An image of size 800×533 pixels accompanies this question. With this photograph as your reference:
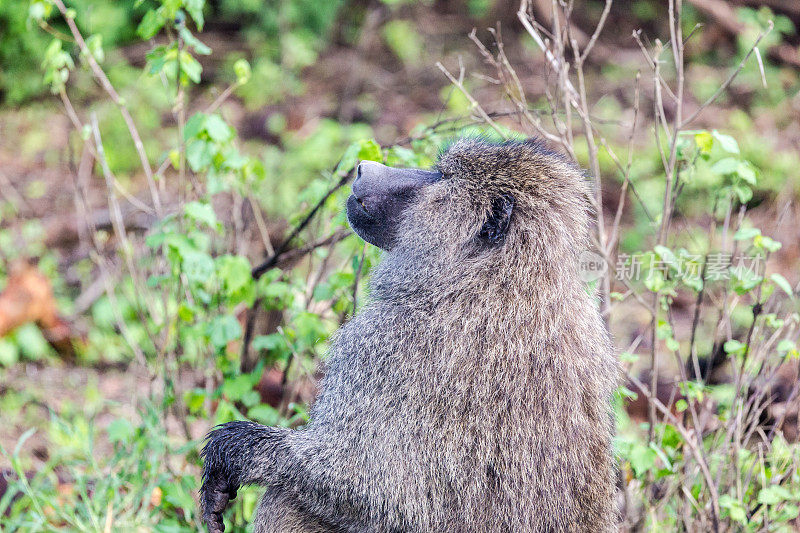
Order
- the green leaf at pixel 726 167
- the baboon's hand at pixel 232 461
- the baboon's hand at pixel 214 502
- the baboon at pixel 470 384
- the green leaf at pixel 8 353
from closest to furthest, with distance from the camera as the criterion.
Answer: the baboon at pixel 470 384 → the baboon's hand at pixel 232 461 → the baboon's hand at pixel 214 502 → the green leaf at pixel 726 167 → the green leaf at pixel 8 353

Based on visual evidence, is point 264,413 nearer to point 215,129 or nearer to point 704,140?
point 215,129

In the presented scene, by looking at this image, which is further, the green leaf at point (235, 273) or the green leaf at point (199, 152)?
the green leaf at point (235, 273)

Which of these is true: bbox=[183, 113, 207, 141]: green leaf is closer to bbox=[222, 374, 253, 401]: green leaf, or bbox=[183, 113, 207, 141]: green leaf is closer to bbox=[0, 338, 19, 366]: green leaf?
bbox=[222, 374, 253, 401]: green leaf

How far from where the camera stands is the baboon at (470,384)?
2100 millimetres

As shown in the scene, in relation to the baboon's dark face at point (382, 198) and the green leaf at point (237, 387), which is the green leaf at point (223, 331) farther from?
the baboon's dark face at point (382, 198)

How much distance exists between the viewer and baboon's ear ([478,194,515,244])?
84.4 inches

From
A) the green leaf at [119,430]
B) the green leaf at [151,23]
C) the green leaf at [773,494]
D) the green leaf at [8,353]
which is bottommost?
the green leaf at [8,353]

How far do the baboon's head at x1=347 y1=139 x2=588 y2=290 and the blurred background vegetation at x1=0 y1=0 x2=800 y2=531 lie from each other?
0.34m

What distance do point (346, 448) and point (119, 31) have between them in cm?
604

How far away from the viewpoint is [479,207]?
2172 millimetres

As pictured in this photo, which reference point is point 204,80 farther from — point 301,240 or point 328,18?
point 301,240

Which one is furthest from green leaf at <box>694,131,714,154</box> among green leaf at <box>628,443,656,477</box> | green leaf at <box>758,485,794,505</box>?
green leaf at <box>758,485,794,505</box>

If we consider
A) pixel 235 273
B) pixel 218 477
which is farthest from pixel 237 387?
pixel 218 477

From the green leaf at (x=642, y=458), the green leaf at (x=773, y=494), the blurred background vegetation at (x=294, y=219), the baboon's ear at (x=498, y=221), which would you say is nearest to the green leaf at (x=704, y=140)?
the blurred background vegetation at (x=294, y=219)
